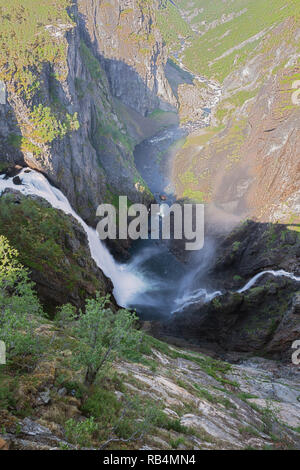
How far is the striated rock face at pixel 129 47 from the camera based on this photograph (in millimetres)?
100250

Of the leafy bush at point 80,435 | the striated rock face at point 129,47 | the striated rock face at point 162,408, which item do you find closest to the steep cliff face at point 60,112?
the striated rock face at point 162,408

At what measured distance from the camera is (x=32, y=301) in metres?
17.2

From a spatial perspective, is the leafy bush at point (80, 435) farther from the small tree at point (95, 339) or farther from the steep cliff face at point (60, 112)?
the steep cliff face at point (60, 112)

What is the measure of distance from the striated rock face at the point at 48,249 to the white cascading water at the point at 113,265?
373 centimetres

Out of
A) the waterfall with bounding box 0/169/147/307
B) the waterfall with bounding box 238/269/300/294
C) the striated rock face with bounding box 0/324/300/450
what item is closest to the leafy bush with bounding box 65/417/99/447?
the striated rock face with bounding box 0/324/300/450

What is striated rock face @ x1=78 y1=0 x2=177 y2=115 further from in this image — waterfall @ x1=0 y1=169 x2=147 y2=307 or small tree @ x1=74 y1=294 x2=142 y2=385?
small tree @ x1=74 y1=294 x2=142 y2=385

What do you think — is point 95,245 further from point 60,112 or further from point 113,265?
point 60,112

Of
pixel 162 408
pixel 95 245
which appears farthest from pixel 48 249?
pixel 162 408

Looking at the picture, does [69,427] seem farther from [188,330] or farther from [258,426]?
[188,330]

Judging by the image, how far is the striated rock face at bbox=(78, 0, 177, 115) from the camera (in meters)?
100

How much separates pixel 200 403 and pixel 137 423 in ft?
24.1

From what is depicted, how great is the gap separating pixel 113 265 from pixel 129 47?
332ft

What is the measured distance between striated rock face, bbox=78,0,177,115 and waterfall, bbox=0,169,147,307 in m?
86.0

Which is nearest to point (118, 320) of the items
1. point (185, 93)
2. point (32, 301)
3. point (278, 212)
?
point (32, 301)
